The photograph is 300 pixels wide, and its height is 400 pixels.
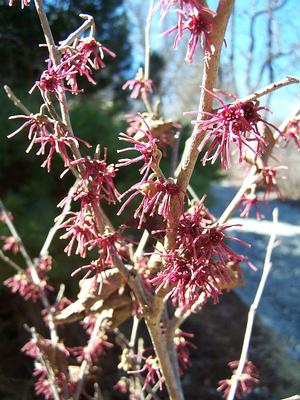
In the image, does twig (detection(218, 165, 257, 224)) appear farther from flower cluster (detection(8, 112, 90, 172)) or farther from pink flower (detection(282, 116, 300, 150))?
flower cluster (detection(8, 112, 90, 172))

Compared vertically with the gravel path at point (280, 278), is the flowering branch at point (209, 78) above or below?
above

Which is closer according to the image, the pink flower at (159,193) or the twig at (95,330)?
the pink flower at (159,193)

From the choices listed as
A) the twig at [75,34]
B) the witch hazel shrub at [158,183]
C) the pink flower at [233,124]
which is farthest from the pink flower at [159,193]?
the twig at [75,34]

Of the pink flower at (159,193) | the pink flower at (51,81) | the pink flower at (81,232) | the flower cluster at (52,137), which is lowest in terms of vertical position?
the pink flower at (81,232)

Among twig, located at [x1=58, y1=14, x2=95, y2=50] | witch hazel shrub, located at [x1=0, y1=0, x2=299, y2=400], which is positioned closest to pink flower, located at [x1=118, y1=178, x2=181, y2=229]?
witch hazel shrub, located at [x1=0, y1=0, x2=299, y2=400]

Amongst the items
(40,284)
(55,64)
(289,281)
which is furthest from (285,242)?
(55,64)

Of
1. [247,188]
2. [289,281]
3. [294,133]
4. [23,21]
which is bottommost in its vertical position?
[289,281]

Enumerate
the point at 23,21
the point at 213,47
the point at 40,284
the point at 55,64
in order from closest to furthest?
the point at 213,47
the point at 55,64
the point at 40,284
the point at 23,21

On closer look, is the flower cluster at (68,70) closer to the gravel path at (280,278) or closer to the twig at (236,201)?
the twig at (236,201)

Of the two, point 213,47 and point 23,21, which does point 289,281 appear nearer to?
point 23,21
